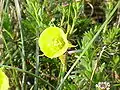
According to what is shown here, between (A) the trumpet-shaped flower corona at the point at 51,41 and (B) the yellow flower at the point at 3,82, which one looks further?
(A) the trumpet-shaped flower corona at the point at 51,41

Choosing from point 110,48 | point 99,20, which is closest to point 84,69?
point 110,48

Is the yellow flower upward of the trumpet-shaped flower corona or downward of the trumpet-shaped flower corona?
downward

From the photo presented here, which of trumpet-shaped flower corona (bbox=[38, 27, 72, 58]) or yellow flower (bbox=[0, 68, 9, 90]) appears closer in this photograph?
yellow flower (bbox=[0, 68, 9, 90])

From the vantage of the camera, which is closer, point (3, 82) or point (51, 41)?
point (3, 82)

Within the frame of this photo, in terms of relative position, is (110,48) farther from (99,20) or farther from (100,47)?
(99,20)

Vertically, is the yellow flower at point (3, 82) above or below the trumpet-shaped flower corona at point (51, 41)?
below

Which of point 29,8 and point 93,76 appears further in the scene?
point 29,8

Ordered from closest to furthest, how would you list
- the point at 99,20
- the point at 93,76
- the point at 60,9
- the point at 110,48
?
1. the point at 93,76
2. the point at 110,48
3. the point at 60,9
4. the point at 99,20

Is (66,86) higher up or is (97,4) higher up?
(97,4)
